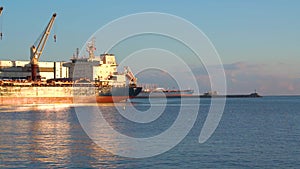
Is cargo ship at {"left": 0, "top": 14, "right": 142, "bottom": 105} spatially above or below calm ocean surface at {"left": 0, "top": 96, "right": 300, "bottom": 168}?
above

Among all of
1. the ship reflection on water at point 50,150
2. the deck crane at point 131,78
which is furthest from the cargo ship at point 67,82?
the ship reflection on water at point 50,150

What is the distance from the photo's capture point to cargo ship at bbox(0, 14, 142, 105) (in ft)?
293

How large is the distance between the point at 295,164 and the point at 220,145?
757 centimetres

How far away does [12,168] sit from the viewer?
2200cm

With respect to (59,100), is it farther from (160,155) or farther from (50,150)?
(160,155)

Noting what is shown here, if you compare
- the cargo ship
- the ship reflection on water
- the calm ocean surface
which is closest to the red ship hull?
the cargo ship

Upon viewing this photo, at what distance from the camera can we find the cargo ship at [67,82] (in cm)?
8931

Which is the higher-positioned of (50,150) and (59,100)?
(59,100)

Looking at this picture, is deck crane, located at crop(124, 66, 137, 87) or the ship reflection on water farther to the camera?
deck crane, located at crop(124, 66, 137, 87)

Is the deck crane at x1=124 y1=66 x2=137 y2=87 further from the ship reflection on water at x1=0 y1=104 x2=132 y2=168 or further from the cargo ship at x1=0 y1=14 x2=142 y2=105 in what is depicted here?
the ship reflection on water at x1=0 y1=104 x2=132 y2=168

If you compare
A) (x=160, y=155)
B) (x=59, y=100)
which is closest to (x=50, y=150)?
(x=160, y=155)

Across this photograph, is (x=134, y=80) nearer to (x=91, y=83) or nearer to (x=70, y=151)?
(x=91, y=83)

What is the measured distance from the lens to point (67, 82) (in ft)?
310

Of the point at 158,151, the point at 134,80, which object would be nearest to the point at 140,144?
the point at 158,151
